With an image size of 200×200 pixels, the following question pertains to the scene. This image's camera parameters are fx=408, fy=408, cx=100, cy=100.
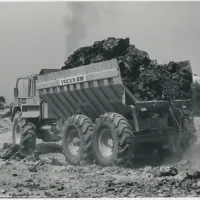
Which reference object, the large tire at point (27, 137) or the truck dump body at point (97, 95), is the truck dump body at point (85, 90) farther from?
the large tire at point (27, 137)

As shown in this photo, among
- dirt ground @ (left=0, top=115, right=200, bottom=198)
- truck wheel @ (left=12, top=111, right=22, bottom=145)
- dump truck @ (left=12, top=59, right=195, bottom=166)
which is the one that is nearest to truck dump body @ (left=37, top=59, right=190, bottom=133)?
dump truck @ (left=12, top=59, right=195, bottom=166)

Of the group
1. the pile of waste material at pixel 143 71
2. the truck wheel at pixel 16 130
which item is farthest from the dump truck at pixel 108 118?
the truck wheel at pixel 16 130

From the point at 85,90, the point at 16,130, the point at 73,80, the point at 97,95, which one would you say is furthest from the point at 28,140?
the point at 97,95

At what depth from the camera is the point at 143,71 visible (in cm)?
978

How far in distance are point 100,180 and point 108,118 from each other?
1.77 m

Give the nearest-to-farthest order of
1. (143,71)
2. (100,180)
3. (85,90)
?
1. (100,180)
2. (143,71)
3. (85,90)

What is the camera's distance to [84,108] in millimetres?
10633

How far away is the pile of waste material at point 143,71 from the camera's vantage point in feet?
30.8

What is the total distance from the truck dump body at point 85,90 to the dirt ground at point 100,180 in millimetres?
1520

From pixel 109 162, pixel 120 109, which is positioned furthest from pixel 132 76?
pixel 109 162

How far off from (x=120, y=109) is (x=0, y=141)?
9965 millimetres

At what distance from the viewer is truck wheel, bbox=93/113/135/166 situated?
870 cm

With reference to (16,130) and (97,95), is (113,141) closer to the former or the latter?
(97,95)

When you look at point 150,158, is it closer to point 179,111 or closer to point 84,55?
point 179,111
